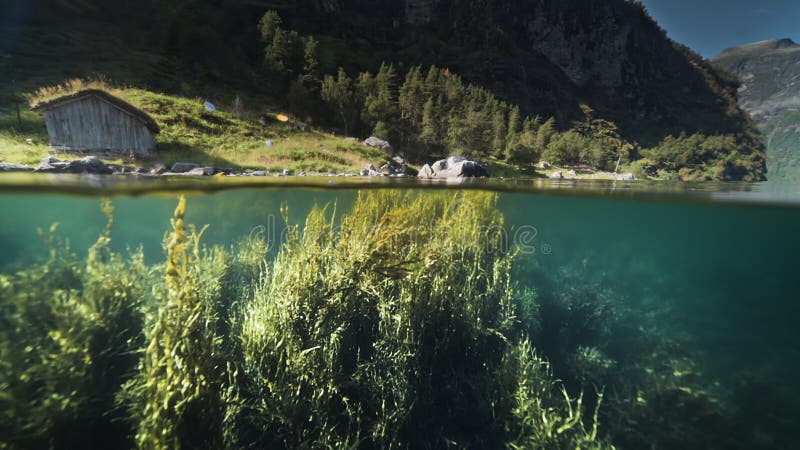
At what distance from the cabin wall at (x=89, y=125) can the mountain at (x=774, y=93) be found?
120 m

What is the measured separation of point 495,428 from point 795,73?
219268 millimetres

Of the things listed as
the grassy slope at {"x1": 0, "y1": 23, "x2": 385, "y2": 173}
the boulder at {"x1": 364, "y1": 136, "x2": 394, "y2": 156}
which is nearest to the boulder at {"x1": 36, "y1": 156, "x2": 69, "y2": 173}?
the grassy slope at {"x1": 0, "y1": 23, "x2": 385, "y2": 173}

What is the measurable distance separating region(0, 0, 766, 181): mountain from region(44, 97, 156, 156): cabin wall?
15722 mm

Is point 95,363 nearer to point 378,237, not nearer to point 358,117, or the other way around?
point 378,237

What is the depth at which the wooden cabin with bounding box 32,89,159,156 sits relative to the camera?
10.0 metres

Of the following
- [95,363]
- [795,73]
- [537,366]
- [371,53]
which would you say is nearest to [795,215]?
[537,366]

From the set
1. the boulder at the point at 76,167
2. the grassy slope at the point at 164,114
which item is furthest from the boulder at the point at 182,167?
the boulder at the point at 76,167

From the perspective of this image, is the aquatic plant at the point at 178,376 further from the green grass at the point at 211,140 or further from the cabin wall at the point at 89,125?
the cabin wall at the point at 89,125

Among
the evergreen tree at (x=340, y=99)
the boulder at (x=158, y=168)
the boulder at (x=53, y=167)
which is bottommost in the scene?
the boulder at (x=53, y=167)

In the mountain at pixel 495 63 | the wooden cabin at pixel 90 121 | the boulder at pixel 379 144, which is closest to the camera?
the wooden cabin at pixel 90 121

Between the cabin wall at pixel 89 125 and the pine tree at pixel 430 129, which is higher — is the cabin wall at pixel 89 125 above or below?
below

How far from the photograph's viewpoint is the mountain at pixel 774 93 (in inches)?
3607

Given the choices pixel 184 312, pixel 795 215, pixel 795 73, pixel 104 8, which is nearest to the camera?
pixel 184 312

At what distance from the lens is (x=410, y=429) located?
17.3 ft
